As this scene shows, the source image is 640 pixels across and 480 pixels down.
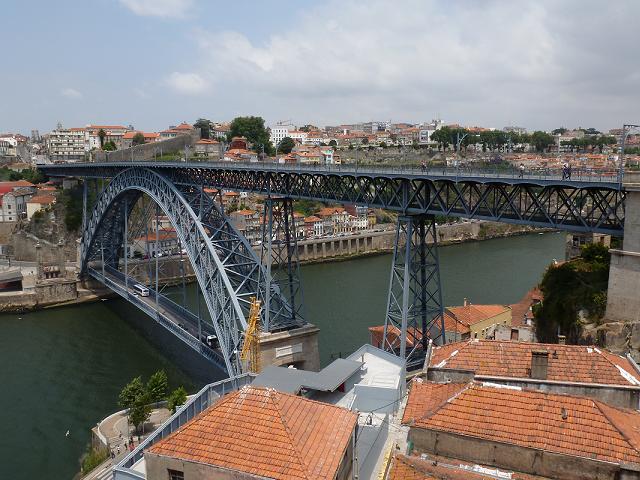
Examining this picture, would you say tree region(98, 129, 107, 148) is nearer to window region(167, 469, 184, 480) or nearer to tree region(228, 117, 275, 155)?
tree region(228, 117, 275, 155)

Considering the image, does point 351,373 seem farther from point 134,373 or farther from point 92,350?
point 92,350

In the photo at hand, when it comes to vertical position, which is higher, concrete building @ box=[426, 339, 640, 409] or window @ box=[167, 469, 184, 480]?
concrete building @ box=[426, 339, 640, 409]

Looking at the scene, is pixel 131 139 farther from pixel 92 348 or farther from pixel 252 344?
pixel 252 344

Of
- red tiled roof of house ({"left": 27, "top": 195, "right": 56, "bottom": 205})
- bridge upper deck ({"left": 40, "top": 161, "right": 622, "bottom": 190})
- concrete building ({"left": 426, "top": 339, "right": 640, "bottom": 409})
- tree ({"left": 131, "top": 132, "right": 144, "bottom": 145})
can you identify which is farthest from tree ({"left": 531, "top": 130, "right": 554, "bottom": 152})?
concrete building ({"left": 426, "top": 339, "right": 640, "bottom": 409})

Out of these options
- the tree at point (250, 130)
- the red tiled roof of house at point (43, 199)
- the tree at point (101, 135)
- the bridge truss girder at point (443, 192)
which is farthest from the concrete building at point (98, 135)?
the bridge truss girder at point (443, 192)

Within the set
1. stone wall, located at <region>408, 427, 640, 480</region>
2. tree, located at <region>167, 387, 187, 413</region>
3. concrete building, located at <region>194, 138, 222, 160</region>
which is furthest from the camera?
concrete building, located at <region>194, 138, 222, 160</region>

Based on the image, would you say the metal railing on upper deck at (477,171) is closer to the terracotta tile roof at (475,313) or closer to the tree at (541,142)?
the terracotta tile roof at (475,313)
